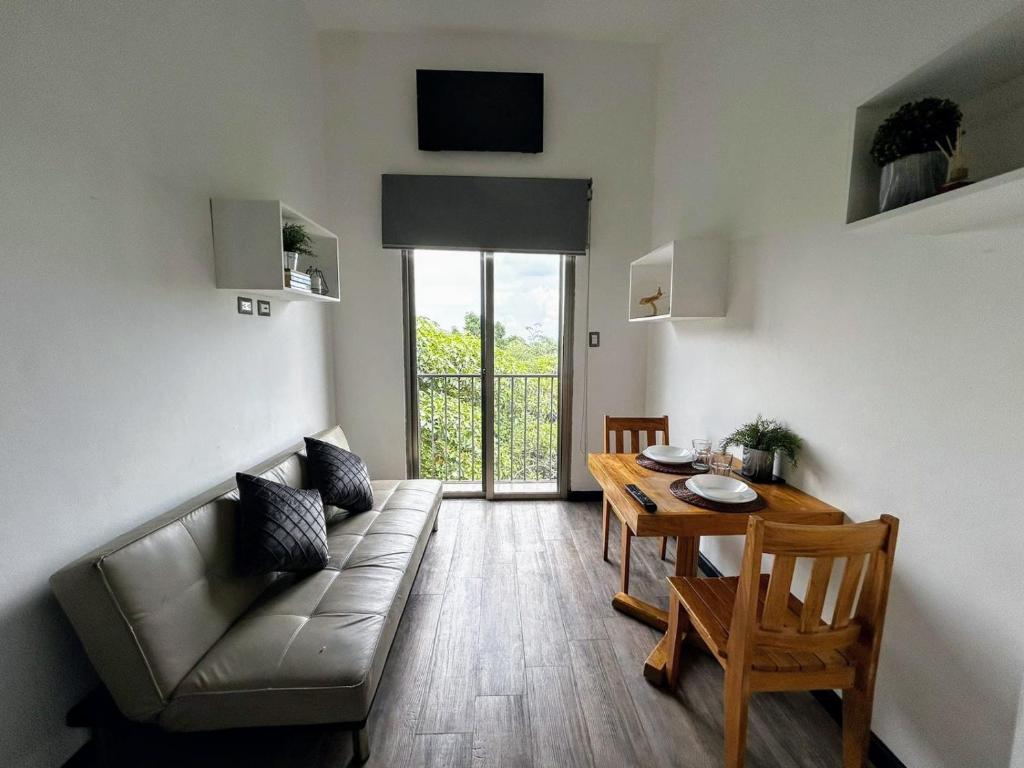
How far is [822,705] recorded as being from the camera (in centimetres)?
161

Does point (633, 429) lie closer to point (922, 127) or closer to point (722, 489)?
point (722, 489)

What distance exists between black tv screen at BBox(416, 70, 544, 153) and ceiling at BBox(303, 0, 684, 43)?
0.91 feet

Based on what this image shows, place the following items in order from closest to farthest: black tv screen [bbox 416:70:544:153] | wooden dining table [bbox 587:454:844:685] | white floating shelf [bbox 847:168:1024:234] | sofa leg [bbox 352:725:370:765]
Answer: white floating shelf [bbox 847:168:1024:234]
sofa leg [bbox 352:725:370:765]
wooden dining table [bbox 587:454:844:685]
black tv screen [bbox 416:70:544:153]

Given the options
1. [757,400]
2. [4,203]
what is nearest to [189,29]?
[4,203]

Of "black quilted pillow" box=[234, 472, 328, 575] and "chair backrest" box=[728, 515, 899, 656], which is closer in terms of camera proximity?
"chair backrest" box=[728, 515, 899, 656]

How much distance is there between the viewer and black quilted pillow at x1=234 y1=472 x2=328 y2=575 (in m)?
1.59

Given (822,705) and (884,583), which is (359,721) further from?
(822,705)

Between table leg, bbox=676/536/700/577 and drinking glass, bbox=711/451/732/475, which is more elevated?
drinking glass, bbox=711/451/732/475

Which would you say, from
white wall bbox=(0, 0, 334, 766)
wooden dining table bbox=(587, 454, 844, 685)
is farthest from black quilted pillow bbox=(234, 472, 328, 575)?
wooden dining table bbox=(587, 454, 844, 685)

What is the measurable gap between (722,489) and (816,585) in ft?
2.14

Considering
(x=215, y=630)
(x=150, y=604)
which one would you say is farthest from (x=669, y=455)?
(x=150, y=604)

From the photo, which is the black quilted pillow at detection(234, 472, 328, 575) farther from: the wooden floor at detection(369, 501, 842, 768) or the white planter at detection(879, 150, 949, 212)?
the white planter at detection(879, 150, 949, 212)

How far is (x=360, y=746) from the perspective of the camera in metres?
1.36

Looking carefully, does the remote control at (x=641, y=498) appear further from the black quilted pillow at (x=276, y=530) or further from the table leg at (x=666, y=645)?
the black quilted pillow at (x=276, y=530)
